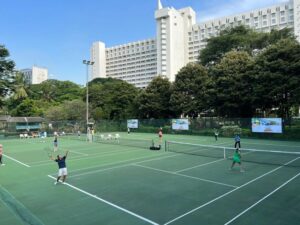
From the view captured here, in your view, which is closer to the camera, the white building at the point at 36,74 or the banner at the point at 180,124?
the banner at the point at 180,124

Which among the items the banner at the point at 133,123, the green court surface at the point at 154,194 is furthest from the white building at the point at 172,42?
the green court surface at the point at 154,194

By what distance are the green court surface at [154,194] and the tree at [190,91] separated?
110ft

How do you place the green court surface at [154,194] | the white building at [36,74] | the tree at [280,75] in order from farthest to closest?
the white building at [36,74]
the tree at [280,75]
the green court surface at [154,194]

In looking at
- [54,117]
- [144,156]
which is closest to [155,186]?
[144,156]

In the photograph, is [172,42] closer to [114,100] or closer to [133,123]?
[114,100]

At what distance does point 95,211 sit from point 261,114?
43.4 metres

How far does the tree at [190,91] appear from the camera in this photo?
5222 cm

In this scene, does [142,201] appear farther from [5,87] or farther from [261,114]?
[5,87]

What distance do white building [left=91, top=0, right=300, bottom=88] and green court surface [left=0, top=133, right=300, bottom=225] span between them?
3661 inches

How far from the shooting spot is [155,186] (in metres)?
13.1

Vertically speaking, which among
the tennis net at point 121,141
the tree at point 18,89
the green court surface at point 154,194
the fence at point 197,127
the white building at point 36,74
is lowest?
the green court surface at point 154,194

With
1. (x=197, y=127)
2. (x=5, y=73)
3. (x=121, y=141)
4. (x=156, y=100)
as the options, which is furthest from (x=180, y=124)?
(x=5, y=73)

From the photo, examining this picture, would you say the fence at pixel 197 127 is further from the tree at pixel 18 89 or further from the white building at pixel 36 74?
the white building at pixel 36 74

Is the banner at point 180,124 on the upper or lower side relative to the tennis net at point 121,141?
upper
